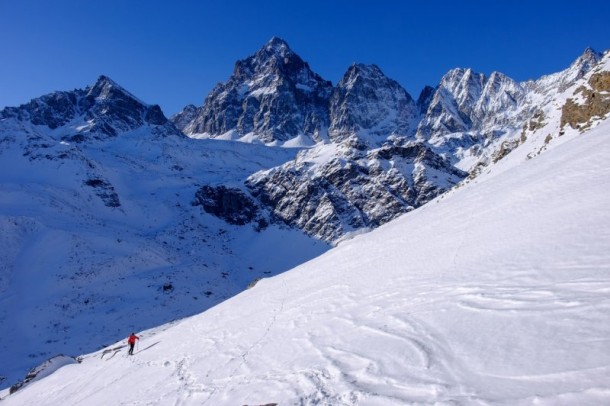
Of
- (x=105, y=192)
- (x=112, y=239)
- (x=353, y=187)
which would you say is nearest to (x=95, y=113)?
(x=105, y=192)

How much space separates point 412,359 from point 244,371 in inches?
181

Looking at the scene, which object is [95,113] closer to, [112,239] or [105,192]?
[105,192]

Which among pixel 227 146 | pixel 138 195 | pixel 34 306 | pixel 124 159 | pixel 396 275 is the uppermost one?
pixel 227 146

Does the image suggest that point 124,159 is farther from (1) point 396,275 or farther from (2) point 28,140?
(1) point 396,275

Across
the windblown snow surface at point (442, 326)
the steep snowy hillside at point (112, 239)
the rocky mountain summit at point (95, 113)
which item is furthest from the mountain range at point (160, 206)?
the windblown snow surface at point (442, 326)

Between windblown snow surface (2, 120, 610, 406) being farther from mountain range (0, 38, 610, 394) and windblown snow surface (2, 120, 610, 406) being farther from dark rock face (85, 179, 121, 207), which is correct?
dark rock face (85, 179, 121, 207)

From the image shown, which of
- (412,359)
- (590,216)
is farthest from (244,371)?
(590,216)

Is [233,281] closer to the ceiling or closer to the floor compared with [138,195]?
closer to the floor

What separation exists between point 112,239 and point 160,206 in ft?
113

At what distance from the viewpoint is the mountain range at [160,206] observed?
44750 millimetres

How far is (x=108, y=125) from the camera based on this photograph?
541 feet

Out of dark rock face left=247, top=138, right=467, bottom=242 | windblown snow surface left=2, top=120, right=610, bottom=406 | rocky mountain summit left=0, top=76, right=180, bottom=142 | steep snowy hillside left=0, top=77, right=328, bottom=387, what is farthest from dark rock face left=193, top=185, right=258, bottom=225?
windblown snow surface left=2, top=120, right=610, bottom=406

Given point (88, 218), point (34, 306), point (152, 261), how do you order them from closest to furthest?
point (34, 306)
point (152, 261)
point (88, 218)

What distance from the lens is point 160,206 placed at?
337ft
